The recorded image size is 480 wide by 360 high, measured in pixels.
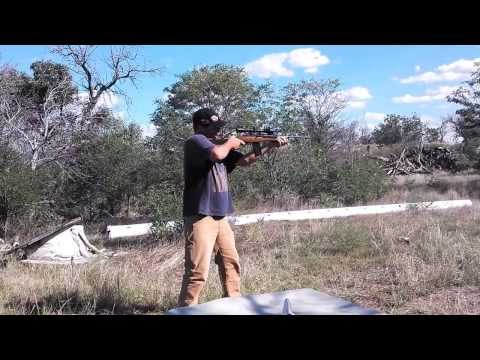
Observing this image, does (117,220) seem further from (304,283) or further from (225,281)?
(225,281)

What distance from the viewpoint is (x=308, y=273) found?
232 inches

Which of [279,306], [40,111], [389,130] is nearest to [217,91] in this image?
[40,111]

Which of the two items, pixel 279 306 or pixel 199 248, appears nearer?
pixel 279 306

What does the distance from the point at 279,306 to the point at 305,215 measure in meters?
7.64

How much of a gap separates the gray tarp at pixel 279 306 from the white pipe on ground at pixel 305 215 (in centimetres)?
575

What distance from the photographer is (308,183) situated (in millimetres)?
12938

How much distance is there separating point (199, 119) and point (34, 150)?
9515 mm

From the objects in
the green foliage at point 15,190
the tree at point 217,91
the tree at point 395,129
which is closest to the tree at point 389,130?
the tree at point 395,129

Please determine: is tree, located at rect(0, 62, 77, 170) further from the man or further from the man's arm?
the man

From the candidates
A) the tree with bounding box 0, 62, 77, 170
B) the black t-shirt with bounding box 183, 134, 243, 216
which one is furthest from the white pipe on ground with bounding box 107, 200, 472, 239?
the black t-shirt with bounding box 183, 134, 243, 216

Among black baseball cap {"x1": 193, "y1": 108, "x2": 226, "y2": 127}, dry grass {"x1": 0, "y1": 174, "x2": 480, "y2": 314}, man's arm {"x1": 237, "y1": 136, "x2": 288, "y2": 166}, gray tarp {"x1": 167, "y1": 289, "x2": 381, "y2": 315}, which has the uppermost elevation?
black baseball cap {"x1": 193, "y1": 108, "x2": 226, "y2": 127}

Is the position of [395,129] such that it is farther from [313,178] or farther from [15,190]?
[15,190]

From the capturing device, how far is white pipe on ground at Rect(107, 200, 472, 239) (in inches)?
362

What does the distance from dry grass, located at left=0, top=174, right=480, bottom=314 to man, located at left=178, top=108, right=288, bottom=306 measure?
2.92 feet
